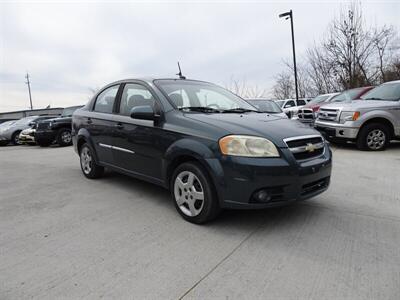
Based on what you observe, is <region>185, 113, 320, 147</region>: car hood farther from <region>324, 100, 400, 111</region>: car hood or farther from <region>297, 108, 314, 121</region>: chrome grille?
<region>297, 108, 314, 121</region>: chrome grille

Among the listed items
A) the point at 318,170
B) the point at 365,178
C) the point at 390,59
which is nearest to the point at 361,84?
the point at 390,59

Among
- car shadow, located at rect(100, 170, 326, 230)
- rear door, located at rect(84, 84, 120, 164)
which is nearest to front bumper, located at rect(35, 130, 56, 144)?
rear door, located at rect(84, 84, 120, 164)

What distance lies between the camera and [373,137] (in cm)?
745

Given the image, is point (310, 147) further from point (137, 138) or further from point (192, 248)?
point (137, 138)

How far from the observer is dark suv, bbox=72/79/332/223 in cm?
290

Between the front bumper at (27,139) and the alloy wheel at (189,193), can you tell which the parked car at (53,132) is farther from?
the alloy wheel at (189,193)

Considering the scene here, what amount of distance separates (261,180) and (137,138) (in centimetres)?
178

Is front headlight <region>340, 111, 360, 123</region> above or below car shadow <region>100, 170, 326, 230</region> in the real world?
above

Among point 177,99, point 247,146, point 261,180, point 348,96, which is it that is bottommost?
point 261,180

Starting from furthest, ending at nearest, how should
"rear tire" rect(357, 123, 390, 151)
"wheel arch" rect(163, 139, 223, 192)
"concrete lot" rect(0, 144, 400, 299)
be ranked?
"rear tire" rect(357, 123, 390, 151) → "wheel arch" rect(163, 139, 223, 192) → "concrete lot" rect(0, 144, 400, 299)

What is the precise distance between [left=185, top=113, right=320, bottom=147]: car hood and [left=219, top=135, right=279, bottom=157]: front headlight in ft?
0.20

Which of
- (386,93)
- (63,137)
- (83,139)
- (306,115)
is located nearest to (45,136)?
(63,137)

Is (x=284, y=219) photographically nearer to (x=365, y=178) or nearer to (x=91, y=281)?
(x=91, y=281)

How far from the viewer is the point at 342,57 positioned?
2139 cm
